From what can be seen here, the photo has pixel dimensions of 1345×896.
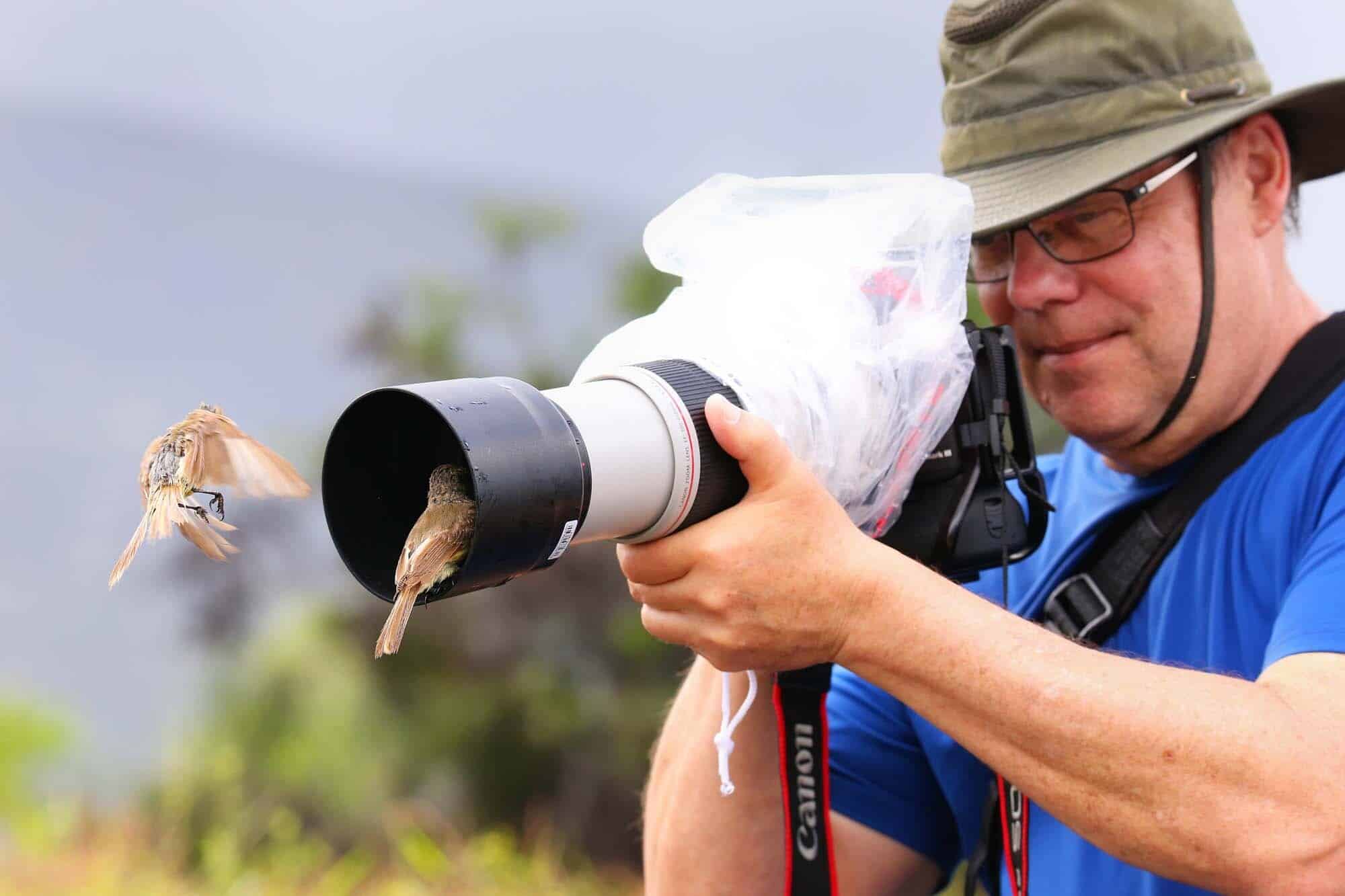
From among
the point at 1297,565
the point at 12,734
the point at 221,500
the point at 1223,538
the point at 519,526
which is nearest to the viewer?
the point at 519,526

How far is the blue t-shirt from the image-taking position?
1261 millimetres

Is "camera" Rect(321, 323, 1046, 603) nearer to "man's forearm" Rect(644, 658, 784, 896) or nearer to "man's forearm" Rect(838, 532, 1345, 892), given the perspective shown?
"man's forearm" Rect(838, 532, 1345, 892)

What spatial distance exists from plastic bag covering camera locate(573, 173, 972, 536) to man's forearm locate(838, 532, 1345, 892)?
150 millimetres

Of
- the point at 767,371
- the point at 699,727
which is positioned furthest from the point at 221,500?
Result: the point at 699,727

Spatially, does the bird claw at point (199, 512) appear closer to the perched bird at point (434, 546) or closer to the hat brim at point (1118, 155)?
the perched bird at point (434, 546)

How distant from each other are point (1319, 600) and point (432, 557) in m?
0.77

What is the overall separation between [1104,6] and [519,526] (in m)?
0.95

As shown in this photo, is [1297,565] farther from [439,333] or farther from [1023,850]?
[439,333]

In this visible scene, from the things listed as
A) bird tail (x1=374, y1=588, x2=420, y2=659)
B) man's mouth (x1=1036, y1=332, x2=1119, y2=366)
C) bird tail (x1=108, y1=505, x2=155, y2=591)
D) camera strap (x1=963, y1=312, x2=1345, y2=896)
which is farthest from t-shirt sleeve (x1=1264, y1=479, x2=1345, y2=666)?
bird tail (x1=108, y1=505, x2=155, y2=591)

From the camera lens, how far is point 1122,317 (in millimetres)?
1482

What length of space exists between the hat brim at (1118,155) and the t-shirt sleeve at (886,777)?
0.63 metres

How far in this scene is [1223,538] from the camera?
139cm

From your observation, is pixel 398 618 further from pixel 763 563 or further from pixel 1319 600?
pixel 1319 600

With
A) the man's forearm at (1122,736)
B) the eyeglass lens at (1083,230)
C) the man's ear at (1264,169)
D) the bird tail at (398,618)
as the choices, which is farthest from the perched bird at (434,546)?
the man's ear at (1264,169)
